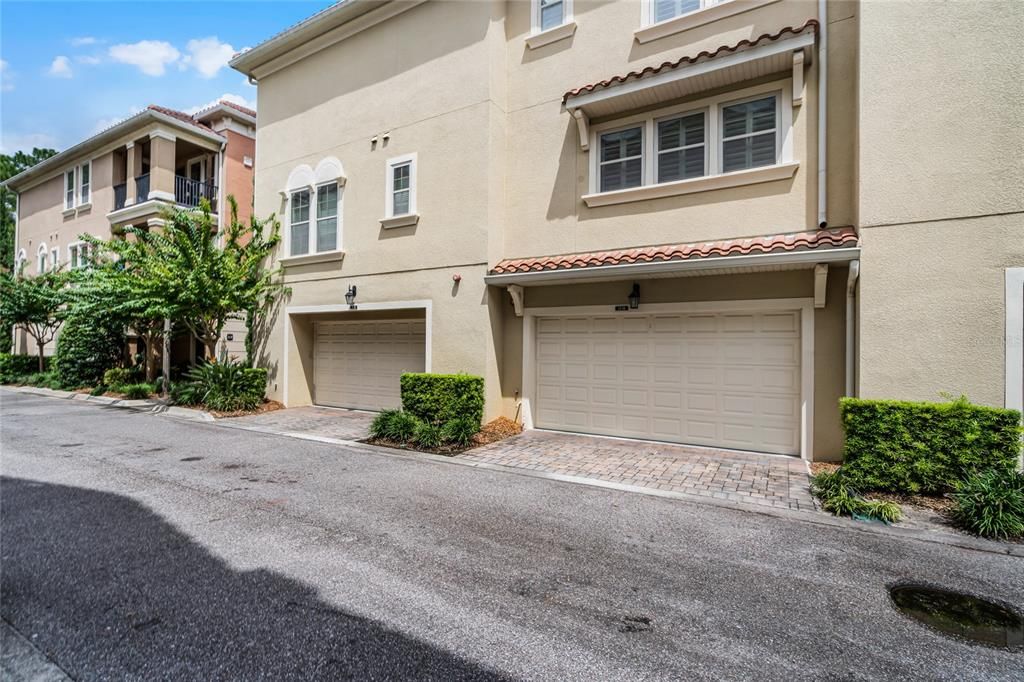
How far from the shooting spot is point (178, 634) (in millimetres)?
3061

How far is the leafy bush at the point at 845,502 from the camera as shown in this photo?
520 cm

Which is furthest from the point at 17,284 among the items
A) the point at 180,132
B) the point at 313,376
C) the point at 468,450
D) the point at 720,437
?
the point at 720,437

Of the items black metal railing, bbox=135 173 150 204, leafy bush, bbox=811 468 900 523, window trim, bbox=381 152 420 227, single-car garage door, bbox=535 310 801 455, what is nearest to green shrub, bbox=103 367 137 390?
black metal railing, bbox=135 173 150 204

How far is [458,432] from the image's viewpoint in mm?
8562

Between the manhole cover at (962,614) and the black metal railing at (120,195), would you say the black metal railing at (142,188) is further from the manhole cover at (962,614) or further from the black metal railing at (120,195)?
the manhole cover at (962,614)

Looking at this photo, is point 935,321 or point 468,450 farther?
point 468,450

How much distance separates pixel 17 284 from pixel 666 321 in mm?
22845

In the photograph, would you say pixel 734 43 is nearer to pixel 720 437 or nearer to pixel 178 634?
pixel 720 437

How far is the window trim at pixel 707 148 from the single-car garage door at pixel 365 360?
5.39m

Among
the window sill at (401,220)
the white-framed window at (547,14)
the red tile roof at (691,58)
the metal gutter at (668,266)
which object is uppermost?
the white-framed window at (547,14)

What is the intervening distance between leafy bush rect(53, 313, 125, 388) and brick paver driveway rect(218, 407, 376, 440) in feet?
30.8

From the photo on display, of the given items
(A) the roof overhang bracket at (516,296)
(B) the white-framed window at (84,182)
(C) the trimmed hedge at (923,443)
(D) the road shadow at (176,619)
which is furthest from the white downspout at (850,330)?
(B) the white-framed window at (84,182)

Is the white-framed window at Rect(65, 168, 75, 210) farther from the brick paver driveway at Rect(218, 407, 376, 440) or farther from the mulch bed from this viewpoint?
the mulch bed

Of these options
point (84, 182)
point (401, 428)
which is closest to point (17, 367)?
point (84, 182)
